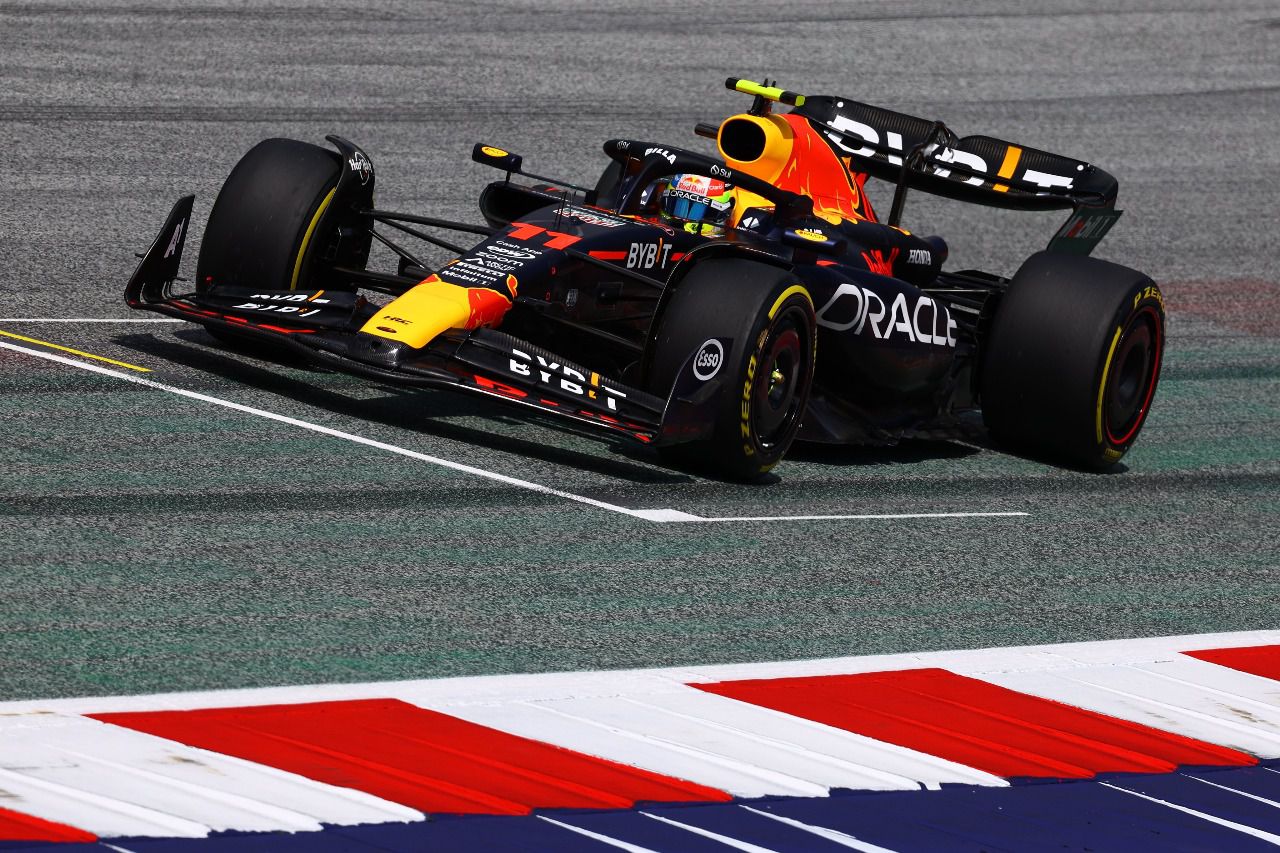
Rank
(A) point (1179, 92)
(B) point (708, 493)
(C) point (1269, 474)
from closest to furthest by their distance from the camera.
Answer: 1. (B) point (708, 493)
2. (C) point (1269, 474)
3. (A) point (1179, 92)

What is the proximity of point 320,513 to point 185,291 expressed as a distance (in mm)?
3642

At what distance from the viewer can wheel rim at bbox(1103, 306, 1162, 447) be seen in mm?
8562

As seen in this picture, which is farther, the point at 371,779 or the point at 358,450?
the point at 358,450

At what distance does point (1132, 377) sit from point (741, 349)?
240cm

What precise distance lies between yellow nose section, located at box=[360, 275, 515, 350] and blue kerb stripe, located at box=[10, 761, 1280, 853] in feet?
10.2

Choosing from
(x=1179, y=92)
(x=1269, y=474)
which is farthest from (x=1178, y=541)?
(x=1179, y=92)

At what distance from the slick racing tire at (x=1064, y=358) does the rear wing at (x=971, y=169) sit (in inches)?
26.9

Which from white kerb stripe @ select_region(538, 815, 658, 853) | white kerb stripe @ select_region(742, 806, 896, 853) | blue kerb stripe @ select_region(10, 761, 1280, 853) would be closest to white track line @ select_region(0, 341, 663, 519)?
blue kerb stripe @ select_region(10, 761, 1280, 853)

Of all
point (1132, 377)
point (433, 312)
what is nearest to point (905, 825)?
point (433, 312)

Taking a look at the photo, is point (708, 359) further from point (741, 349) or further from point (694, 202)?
point (694, 202)

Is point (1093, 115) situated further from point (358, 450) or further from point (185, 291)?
point (358, 450)

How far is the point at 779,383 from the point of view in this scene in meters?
7.73

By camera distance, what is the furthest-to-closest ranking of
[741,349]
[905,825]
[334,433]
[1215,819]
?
[334,433], [741,349], [1215,819], [905,825]

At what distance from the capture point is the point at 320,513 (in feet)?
21.9
